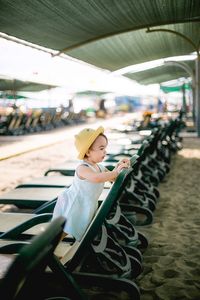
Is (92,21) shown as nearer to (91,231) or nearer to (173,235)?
(173,235)

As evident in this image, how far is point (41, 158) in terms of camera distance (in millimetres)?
10492

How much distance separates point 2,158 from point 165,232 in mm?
7090

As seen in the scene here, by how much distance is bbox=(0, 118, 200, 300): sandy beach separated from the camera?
9.46 ft

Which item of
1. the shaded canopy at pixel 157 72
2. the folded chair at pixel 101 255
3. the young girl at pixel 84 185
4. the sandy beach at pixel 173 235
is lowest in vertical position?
the sandy beach at pixel 173 235

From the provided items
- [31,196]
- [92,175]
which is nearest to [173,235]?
[31,196]

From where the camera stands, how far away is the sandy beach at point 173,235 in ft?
9.46

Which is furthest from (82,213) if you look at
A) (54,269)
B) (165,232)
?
(165,232)

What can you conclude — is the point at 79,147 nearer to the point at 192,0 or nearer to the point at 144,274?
the point at 144,274

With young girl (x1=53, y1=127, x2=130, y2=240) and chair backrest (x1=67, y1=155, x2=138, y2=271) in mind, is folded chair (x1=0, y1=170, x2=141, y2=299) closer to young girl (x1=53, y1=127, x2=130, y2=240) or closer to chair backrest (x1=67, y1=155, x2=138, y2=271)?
chair backrest (x1=67, y1=155, x2=138, y2=271)

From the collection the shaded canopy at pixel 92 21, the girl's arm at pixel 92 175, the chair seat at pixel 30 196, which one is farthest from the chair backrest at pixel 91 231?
the shaded canopy at pixel 92 21

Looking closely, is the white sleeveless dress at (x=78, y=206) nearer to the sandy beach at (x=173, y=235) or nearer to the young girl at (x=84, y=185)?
the young girl at (x=84, y=185)

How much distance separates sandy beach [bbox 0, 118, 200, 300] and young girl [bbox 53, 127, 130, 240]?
0.75 m

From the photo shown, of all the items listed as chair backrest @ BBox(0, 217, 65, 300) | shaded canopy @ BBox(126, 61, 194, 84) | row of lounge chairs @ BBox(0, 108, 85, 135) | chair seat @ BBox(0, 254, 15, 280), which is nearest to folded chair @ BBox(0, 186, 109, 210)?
chair seat @ BBox(0, 254, 15, 280)

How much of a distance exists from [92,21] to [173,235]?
403 cm
